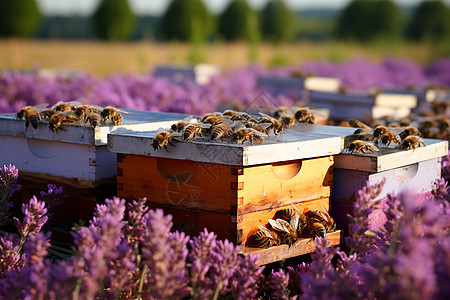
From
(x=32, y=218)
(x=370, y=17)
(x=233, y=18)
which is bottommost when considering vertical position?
(x=32, y=218)

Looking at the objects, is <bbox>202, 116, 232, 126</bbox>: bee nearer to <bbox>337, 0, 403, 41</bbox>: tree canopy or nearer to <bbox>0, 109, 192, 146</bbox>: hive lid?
<bbox>0, 109, 192, 146</bbox>: hive lid

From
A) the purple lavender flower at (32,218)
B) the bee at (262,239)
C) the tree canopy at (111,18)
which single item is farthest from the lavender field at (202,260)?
the tree canopy at (111,18)

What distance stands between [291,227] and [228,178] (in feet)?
1.44

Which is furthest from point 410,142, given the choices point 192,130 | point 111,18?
point 111,18

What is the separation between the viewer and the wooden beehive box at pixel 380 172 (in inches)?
130

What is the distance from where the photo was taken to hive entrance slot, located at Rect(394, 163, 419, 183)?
356 cm

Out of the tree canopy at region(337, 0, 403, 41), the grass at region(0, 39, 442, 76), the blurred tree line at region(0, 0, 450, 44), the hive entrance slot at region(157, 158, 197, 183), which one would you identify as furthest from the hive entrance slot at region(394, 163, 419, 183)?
the tree canopy at region(337, 0, 403, 41)

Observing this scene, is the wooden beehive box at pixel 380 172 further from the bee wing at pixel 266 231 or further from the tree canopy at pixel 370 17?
the tree canopy at pixel 370 17

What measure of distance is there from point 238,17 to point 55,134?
56545mm

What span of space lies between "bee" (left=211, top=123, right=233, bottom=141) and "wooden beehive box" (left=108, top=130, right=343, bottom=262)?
0.11 meters

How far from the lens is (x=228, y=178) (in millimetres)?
2883

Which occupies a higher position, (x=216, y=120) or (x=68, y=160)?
(x=216, y=120)

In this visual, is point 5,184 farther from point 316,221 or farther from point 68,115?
point 316,221

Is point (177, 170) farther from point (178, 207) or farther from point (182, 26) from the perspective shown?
point (182, 26)
